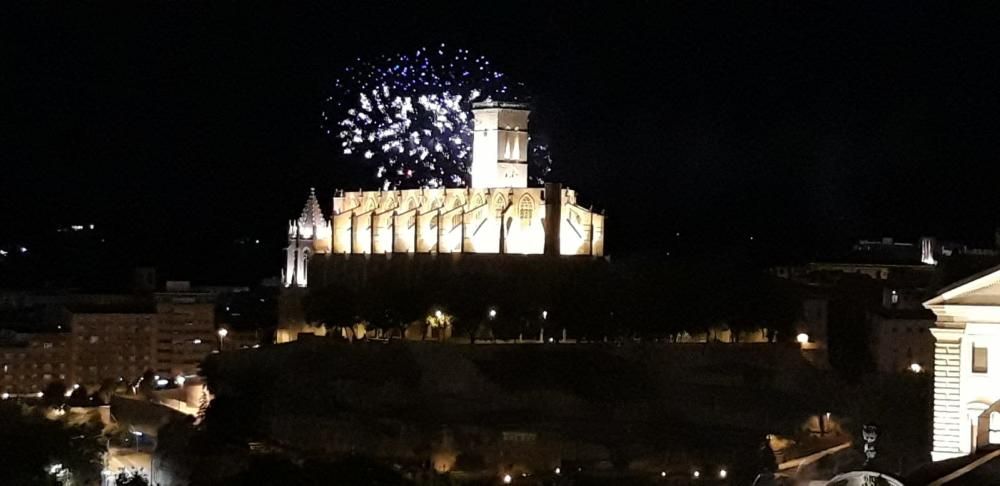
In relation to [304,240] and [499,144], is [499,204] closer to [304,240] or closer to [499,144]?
[499,144]

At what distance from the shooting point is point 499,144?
60.0 metres

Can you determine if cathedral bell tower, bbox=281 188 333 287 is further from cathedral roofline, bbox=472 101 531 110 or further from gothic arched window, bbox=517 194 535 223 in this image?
gothic arched window, bbox=517 194 535 223

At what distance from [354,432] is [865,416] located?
12.1 m

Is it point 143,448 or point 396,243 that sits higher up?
point 396,243

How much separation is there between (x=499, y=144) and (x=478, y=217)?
2887mm

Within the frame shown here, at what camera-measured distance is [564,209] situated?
57.5 metres

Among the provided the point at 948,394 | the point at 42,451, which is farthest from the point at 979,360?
the point at 42,451

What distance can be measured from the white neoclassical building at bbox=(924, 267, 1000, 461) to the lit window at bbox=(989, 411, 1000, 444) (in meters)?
0.20

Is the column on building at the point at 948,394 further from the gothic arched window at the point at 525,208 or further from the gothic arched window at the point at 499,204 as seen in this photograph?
the gothic arched window at the point at 499,204

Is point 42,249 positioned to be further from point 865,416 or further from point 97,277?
point 865,416

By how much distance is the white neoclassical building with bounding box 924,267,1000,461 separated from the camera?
22.5 metres

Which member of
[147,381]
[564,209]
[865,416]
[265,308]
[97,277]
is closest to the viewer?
[865,416]

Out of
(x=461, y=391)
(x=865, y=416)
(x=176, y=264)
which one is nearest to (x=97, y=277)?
(x=176, y=264)

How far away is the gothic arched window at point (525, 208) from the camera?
188 feet
